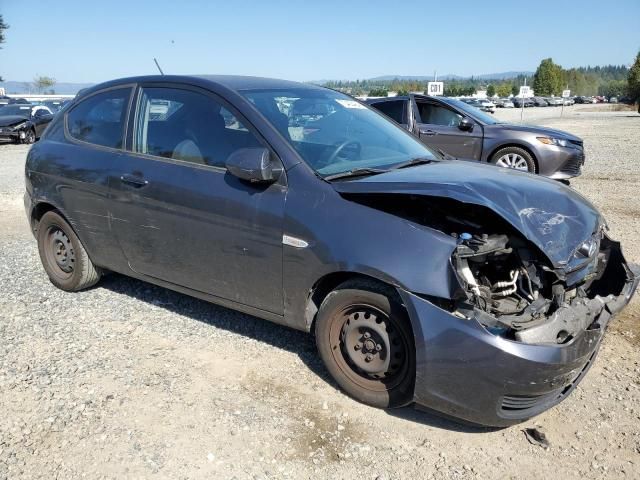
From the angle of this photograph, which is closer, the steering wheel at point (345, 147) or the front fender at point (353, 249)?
the front fender at point (353, 249)

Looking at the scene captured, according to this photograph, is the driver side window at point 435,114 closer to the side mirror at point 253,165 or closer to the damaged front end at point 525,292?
the damaged front end at point 525,292

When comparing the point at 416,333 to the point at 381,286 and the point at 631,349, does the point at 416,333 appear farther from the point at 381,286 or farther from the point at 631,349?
the point at 631,349

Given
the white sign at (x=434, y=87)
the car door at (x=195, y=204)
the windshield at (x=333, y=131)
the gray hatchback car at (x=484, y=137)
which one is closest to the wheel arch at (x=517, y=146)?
the gray hatchback car at (x=484, y=137)

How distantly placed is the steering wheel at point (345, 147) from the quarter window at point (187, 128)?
1.52ft

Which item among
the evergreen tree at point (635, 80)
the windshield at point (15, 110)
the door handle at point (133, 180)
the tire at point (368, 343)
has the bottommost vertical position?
the tire at point (368, 343)

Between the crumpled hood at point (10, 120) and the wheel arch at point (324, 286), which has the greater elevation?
the crumpled hood at point (10, 120)

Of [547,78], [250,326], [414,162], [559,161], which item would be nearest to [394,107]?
[559,161]

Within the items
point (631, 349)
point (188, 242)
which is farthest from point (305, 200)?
point (631, 349)

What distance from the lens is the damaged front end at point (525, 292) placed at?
2.77m

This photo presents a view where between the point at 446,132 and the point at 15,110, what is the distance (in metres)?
17.3

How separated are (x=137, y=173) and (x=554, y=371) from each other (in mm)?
2931

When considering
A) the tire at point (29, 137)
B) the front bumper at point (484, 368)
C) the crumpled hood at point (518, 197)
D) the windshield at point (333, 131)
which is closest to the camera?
the front bumper at point (484, 368)

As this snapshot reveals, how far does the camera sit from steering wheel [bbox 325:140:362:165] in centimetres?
357

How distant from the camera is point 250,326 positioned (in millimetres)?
4336
